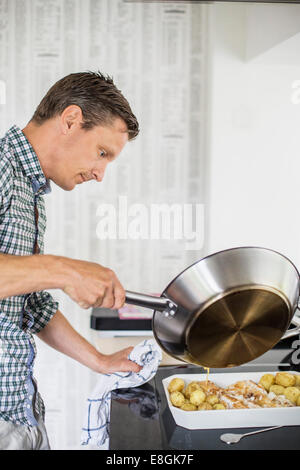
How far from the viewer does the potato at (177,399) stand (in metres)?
0.80

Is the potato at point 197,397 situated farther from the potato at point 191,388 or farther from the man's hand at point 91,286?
the man's hand at point 91,286

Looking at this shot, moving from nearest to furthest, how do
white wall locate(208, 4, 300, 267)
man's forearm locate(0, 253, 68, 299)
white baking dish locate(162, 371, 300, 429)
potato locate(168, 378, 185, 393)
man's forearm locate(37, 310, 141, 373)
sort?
man's forearm locate(0, 253, 68, 299) < white baking dish locate(162, 371, 300, 429) < potato locate(168, 378, 185, 393) < man's forearm locate(37, 310, 141, 373) < white wall locate(208, 4, 300, 267)

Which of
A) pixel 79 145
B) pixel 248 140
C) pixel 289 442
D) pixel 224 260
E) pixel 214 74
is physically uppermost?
pixel 214 74

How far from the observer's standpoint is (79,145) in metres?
0.89

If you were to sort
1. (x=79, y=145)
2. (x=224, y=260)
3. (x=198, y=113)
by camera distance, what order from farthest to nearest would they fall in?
(x=198, y=113) → (x=79, y=145) → (x=224, y=260)

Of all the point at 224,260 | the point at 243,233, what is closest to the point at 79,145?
the point at 224,260

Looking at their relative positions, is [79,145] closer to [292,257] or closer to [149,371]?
[149,371]

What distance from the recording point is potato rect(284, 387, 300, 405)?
0.82m

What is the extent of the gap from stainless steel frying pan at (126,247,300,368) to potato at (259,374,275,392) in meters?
0.16

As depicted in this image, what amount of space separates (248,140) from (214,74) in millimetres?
245

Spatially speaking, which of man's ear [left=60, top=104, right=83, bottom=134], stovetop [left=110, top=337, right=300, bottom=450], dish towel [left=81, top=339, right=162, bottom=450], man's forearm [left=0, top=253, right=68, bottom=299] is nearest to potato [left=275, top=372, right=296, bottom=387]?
stovetop [left=110, top=337, right=300, bottom=450]

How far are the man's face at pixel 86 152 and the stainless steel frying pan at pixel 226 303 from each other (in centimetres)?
32

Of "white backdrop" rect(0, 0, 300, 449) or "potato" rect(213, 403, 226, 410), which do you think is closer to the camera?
"potato" rect(213, 403, 226, 410)

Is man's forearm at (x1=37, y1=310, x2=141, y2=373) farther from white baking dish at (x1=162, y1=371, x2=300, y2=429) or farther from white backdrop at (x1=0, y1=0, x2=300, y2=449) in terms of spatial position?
white backdrop at (x1=0, y1=0, x2=300, y2=449)
